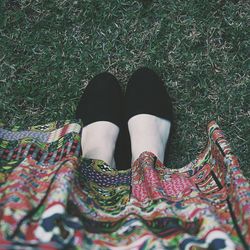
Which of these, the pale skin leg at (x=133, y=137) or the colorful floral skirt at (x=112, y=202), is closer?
the colorful floral skirt at (x=112, y=202)

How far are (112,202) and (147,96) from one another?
54 centimetres

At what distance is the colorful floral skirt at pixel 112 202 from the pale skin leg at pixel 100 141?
0.44 feet

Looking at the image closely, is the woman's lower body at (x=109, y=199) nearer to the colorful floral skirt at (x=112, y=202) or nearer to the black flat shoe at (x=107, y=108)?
the colorful floral skirt at (x=112, y=202)

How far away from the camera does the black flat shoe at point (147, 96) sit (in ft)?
4.43

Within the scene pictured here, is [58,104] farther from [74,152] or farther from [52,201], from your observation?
[52,201]

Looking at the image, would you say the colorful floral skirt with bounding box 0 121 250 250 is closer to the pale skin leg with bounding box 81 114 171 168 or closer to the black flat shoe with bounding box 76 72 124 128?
the pale skin leg with bounding box 81 114 171 168

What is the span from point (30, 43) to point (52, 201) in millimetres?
783

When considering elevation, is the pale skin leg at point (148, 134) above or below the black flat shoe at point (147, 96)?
below

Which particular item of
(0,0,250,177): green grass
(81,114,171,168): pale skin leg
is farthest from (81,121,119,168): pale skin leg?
(0,0,250,177): green grass

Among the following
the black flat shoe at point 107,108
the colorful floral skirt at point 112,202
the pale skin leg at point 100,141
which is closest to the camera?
the colorful floral skirt at point 112,202

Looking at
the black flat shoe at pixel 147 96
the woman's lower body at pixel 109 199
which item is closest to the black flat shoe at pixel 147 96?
the black flat shoe at pixel 147 96

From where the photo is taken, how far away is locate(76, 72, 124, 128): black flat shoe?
1349 mm

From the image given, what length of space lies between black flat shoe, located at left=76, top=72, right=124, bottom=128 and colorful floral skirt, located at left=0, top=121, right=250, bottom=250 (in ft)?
0.91

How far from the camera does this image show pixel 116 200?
37.1 inches
